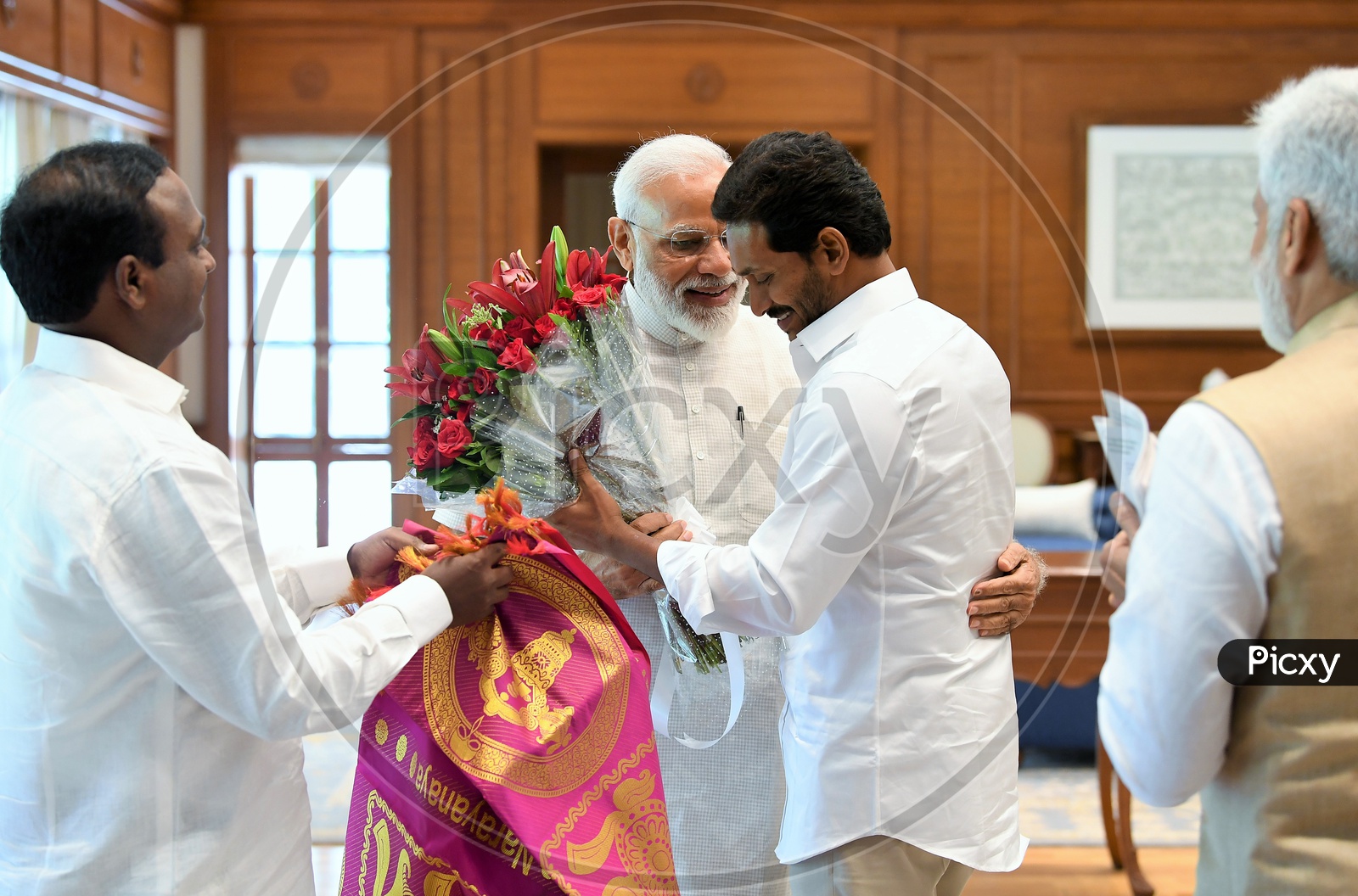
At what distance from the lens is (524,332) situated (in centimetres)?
138

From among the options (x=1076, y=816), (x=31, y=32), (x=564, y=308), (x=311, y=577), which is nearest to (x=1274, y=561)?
(x=564, y=308)

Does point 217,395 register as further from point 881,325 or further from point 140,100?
point 881,325

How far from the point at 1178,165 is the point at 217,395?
4938 mm

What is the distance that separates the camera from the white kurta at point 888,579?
1215 millimetres

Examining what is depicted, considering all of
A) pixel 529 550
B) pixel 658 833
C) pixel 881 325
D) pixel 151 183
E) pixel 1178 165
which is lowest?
pixel 658 833

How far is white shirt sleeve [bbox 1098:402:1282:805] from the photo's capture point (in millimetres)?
821

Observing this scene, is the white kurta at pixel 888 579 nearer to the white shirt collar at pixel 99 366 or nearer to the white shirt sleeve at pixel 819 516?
the white shirt sleeve at pixel 819 516

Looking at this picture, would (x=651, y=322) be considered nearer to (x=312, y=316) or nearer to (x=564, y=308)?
(x=564, y=308)

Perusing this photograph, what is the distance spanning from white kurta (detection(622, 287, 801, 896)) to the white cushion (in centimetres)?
255

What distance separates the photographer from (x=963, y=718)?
51.1 inches

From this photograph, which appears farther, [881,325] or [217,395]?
[217,395]

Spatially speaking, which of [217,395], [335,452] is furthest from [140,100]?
[335,452]

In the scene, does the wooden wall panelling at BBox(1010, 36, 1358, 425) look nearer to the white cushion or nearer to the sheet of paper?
the white cushion

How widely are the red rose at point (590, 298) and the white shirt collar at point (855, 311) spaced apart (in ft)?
0.90
